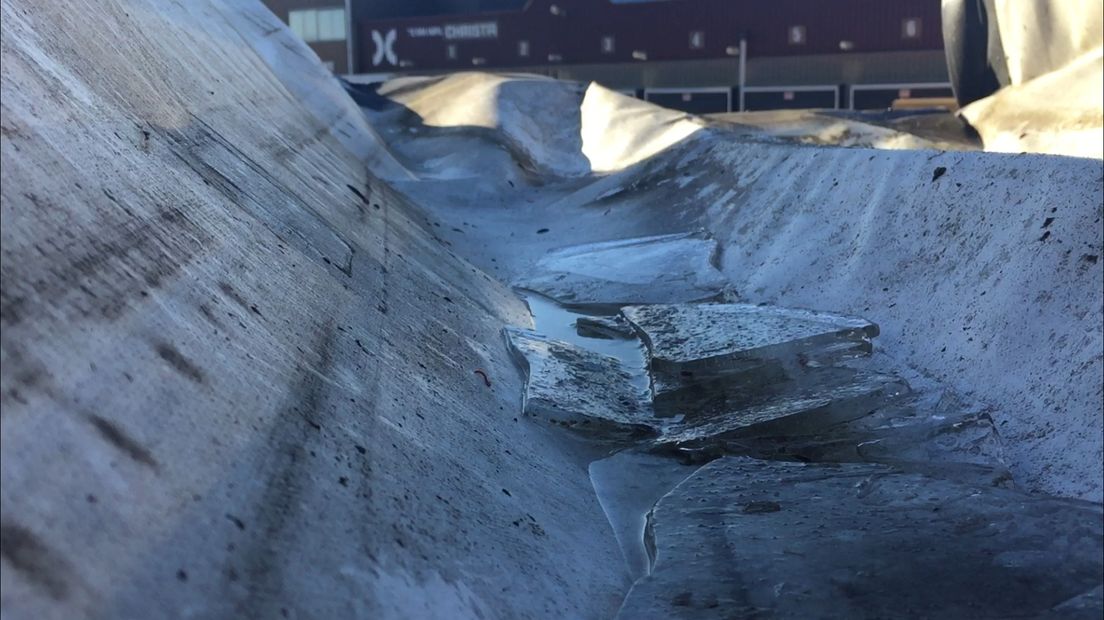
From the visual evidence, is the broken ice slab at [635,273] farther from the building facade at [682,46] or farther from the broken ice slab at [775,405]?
the building facade at [682,46]

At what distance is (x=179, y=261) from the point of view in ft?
10.4

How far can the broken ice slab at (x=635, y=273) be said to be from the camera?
700cm

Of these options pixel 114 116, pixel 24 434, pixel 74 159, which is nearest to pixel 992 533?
pixel 24 434

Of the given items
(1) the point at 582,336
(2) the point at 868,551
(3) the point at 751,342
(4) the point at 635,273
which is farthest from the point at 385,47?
(2) the point at 868,551

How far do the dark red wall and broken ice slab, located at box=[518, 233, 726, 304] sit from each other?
15.1 m

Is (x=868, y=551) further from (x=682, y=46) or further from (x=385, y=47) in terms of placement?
→ (x=385, y=47)

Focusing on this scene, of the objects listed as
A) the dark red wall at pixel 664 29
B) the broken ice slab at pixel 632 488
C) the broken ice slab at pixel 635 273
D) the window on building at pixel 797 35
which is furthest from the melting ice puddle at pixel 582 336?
the window on building at pixel 797 35

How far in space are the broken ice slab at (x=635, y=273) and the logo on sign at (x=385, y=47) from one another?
22.1 meters

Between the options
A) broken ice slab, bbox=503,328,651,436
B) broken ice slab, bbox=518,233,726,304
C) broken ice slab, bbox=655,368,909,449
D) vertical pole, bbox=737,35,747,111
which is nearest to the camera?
broken ice slab, bbox=655,368,909,449

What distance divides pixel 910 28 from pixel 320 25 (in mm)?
17643

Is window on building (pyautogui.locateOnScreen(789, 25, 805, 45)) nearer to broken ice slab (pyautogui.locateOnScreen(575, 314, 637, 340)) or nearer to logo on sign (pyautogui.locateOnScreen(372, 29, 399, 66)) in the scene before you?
logo on sign (pyautogui.locateOnScreen(372, 29, 399, 66))

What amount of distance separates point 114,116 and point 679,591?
2.70 metres

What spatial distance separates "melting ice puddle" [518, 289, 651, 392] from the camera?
5.47 m

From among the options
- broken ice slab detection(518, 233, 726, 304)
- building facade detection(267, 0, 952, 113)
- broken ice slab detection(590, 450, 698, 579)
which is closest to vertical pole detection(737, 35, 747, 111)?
building facade detection(267, 0, 952, 113)
